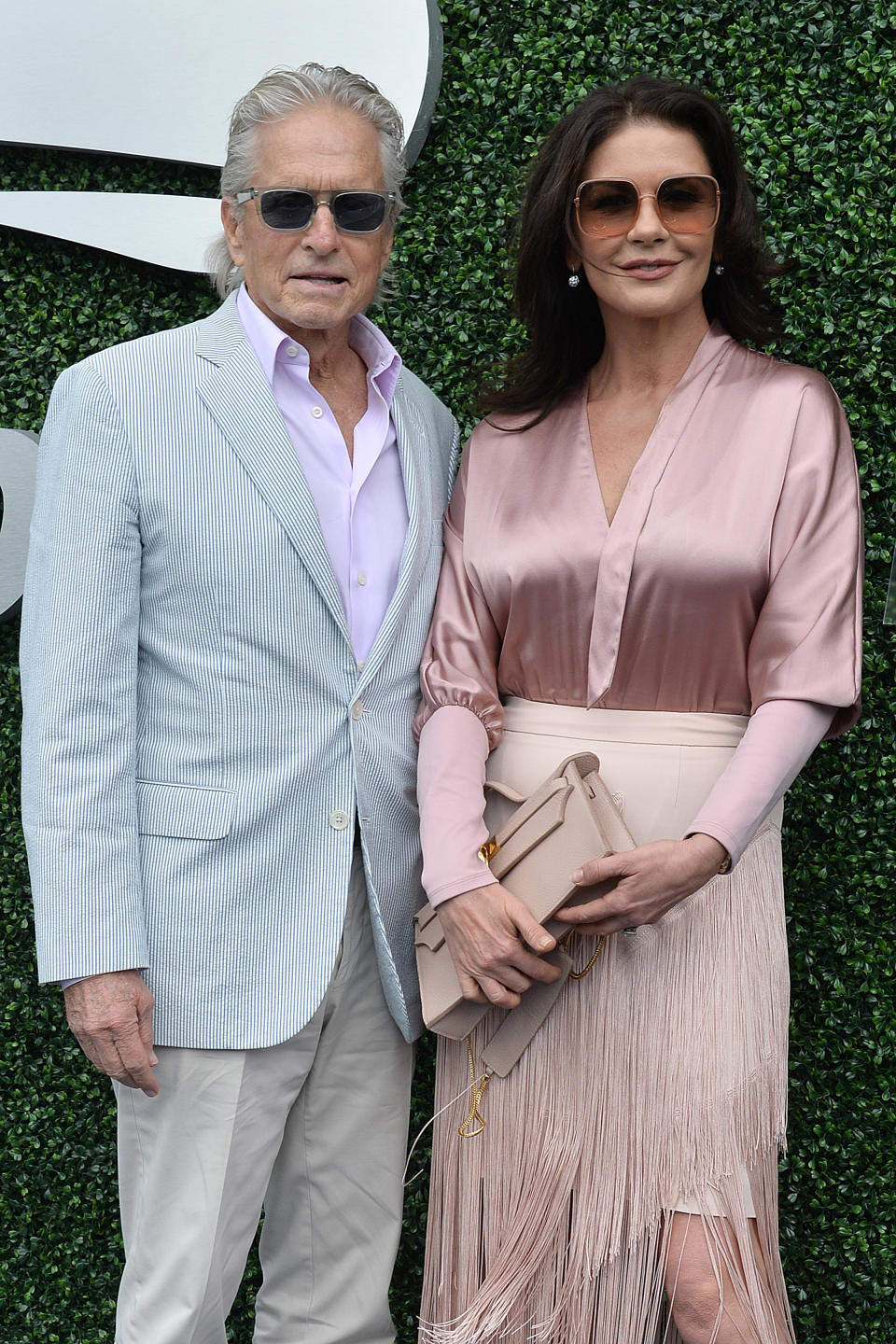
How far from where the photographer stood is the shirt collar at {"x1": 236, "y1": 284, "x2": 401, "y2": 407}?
233 cm

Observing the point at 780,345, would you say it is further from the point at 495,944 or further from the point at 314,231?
the point at 495,944

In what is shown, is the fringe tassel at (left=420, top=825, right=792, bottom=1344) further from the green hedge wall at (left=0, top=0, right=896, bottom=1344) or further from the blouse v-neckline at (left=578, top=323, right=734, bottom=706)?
the green hedge wall at (left=0, top=0, right=896, bottom=1344)

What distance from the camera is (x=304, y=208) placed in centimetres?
226

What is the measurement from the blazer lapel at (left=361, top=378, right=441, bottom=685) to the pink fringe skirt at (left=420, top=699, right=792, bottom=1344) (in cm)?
28

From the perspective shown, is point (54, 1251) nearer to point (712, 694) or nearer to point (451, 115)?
point (712, 694)

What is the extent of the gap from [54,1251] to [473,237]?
2.53 m

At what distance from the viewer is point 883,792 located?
2926 mm

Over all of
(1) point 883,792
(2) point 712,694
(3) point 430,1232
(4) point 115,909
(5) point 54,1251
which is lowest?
(5) point 54,1251

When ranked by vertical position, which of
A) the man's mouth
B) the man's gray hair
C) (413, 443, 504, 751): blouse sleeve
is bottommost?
(413, 443, 504, 751): blouse sleeve

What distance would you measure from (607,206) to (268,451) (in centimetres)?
66

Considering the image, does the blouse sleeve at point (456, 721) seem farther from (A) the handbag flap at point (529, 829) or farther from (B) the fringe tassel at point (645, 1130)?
(B) the fringe tassel at point (645, 1130)

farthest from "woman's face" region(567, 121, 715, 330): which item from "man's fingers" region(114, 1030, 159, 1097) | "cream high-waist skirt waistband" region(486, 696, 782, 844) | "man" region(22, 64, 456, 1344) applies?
"man's fingers" region(114, 1030, 159, 1097)

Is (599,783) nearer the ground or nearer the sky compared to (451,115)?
nearer the ground

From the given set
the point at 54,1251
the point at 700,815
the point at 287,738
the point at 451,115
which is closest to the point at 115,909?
the point at 287,738
